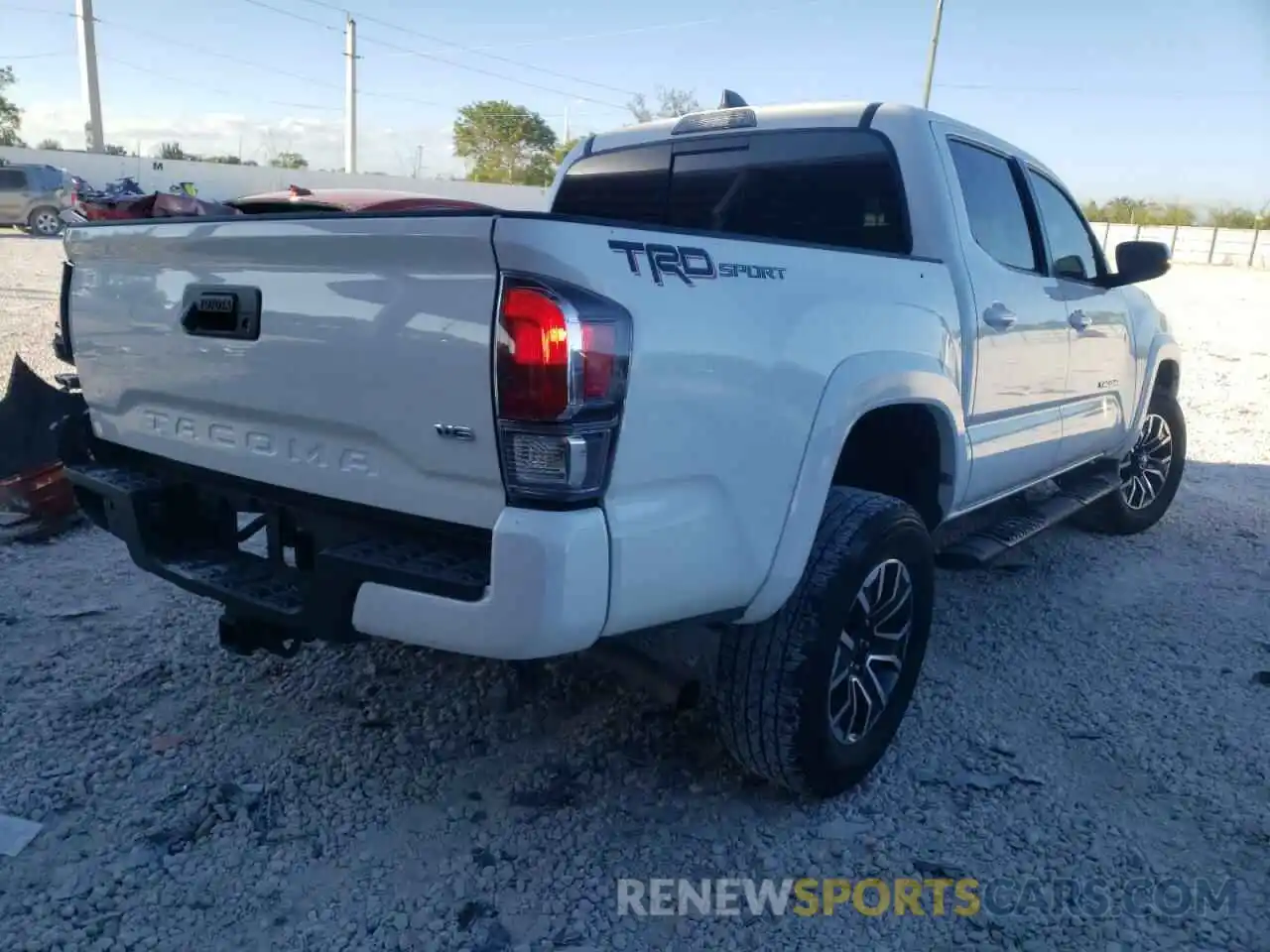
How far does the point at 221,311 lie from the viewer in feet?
7.95

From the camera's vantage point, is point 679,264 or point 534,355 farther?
point 679,264

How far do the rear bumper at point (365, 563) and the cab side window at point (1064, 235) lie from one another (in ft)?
10.3

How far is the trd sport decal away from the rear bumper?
542mm

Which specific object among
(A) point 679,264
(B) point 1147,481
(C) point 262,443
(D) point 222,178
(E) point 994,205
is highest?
(D) point 222,178

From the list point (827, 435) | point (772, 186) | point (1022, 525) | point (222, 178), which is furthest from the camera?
point (222, 178)

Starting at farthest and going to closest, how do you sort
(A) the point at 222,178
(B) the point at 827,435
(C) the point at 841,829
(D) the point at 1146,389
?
(A) the point at 222,178 < (D) the point at 1146,389 < (C) the point at 841,829 < (B) the point at 827,435

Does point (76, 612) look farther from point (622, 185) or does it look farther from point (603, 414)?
point (603, 414)

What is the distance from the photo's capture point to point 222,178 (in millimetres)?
44250

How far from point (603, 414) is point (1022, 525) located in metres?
2.80

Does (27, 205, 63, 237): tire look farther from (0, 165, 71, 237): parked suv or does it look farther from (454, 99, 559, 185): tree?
(454, 99, 559, 185): tree

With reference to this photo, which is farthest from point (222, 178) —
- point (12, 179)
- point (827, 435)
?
point (827, 435)

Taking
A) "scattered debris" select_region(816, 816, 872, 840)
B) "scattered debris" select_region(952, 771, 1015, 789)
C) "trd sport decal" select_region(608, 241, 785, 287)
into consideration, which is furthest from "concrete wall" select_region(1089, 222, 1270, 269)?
"trd sport decal" select_region(608, 241, 785, 287)

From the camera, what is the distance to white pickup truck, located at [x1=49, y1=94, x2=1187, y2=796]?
1943 mm

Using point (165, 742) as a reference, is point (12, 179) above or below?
above
